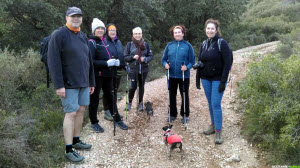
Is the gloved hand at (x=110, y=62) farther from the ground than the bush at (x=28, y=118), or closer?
farther from the ground

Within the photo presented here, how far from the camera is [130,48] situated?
5336 millimetres

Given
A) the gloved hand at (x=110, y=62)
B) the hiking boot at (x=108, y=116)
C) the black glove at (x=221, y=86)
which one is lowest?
the hiking boot at (x=108, y=116)

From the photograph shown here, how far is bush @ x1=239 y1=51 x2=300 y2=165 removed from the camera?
12.0 ft

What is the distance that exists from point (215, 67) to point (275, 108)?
3.88 ft

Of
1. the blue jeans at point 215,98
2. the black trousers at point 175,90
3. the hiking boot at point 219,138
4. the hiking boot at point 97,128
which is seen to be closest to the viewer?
the blue jeans at point 215,98

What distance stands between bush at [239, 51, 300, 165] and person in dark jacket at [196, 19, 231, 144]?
2.50 ft

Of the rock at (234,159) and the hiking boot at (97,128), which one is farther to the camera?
the hiking boot at (97,128)

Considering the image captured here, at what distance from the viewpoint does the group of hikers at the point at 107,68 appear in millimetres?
3332

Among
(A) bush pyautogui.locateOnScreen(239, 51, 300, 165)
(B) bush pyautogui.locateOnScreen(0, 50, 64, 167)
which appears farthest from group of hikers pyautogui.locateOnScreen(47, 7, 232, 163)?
(A) bush pyautogui.locateOnScreen(239, 51, 300, 165)

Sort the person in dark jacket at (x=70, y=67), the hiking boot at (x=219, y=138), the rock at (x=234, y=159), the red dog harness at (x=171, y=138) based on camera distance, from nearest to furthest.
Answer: the person in dark jacket at (x=70, y=67) → the red dog harness at (x=171, y=138) → the rock at (x=234, y=159) → the hiking boot at (x=219, y=138)

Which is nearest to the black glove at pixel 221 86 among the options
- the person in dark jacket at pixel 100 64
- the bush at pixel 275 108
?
the bush at pixel 275 108

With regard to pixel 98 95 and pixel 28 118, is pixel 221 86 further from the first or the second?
pixel 28 118

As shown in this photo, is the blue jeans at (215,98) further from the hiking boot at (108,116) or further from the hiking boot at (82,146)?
the hiking boot at (82,146)

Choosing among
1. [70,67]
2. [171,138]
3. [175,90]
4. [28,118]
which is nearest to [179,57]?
[175,90]
